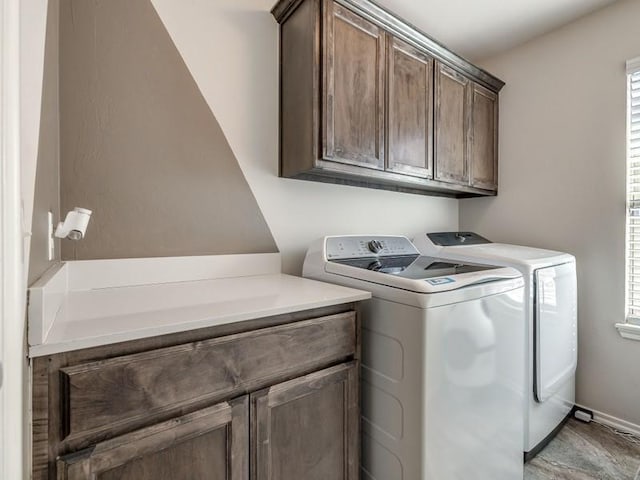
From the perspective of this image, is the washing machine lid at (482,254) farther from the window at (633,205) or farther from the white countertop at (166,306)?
the white countertop at (166,306)

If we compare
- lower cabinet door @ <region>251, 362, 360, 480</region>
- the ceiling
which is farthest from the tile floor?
the ceiling

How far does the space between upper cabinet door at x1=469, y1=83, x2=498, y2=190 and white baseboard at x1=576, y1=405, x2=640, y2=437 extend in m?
1.64

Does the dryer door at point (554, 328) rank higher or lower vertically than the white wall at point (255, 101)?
lower

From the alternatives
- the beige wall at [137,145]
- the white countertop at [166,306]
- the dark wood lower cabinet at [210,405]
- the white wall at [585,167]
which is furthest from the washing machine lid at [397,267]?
the white wall at [585,167]

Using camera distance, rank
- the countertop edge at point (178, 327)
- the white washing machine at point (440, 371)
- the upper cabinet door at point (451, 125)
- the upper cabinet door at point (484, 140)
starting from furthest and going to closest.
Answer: the upper cabinet door at point (484, 140), the upper cabinet door at point (451, 125), the white washing machine at point (440, 371), the countertop edge at point (178, 327)

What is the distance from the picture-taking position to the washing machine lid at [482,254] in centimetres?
161

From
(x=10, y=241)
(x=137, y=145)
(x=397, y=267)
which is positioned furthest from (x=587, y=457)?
(x=137, y=145)

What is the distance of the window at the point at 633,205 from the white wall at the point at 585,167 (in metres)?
0.03

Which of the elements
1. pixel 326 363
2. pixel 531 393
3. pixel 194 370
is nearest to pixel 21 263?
pixel 194 370

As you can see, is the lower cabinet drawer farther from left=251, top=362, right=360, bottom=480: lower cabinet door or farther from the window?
the window

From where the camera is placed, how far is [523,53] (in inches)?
90.2

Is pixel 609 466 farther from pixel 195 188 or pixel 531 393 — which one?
pixel 195 188

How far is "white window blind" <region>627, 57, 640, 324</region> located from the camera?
1.83m

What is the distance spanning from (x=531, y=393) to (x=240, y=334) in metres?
1.59
